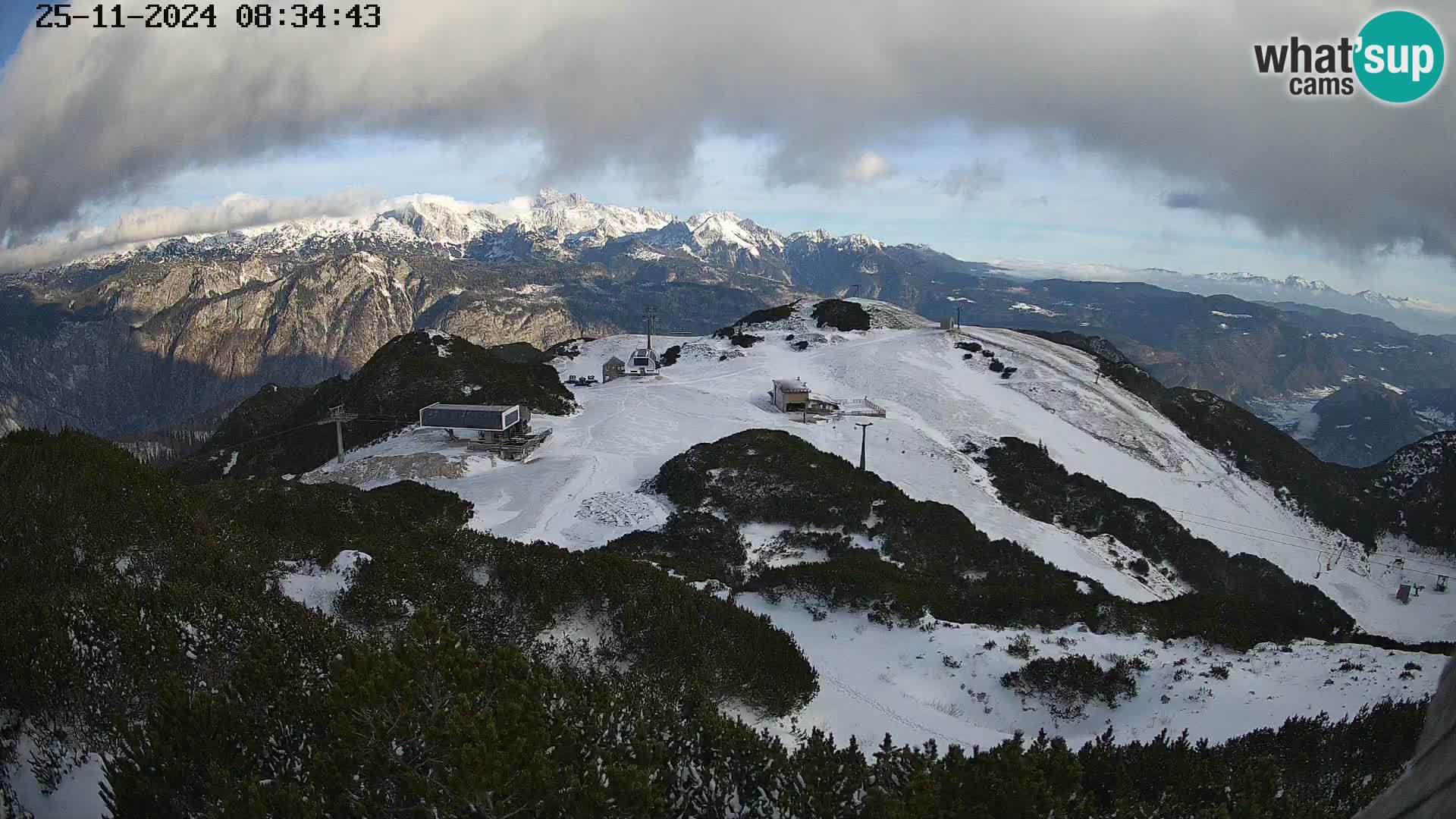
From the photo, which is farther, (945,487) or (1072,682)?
(945,487)

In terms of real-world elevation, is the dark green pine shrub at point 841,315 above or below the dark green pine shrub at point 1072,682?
above

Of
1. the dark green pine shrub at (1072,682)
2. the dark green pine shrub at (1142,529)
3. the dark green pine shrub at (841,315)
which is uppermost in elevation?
the dark green pine shrub at (841,315)

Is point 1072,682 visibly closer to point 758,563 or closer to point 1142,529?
point 758,563

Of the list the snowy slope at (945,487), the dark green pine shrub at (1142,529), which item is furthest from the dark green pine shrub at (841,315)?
the dark green pine shrub at (1142,529)

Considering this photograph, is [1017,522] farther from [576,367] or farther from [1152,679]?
[576,367]

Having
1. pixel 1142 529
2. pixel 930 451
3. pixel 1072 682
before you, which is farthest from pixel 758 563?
pixel 1142 529

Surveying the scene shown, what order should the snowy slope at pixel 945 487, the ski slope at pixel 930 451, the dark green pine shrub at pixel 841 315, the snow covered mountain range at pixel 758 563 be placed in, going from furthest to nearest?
the dark green pine shrub at pixel 841 315
the ski slope at pixel 930 451
the snowy slope at pixel 945 487
the snow covered mountain range at pixel 758 563

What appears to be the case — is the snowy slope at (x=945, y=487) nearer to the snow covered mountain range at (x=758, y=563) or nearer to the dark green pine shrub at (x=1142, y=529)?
the snow covered mountain range at (x=758, y=563)

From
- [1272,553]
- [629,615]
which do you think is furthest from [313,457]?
[1272,553]

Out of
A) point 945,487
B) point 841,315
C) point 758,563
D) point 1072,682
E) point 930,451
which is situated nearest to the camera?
point 1072,682
